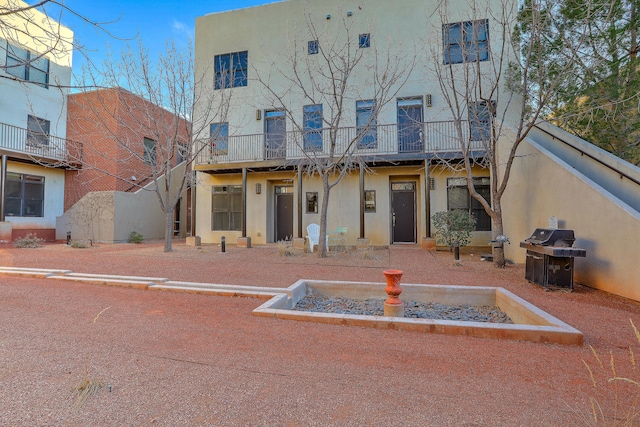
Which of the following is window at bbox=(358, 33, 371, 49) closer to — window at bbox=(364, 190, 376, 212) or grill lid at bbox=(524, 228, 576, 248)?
window at bbox=(364, 190, 376, 212)

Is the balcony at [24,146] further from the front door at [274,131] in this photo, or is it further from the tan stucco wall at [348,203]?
the front door at [274,131]

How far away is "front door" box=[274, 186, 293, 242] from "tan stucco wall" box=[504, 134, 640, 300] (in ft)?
27.8

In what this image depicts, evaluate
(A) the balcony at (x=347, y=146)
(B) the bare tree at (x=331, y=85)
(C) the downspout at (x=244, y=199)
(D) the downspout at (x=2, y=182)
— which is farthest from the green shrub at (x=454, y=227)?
(D) the downspout at (x=2, y=182)

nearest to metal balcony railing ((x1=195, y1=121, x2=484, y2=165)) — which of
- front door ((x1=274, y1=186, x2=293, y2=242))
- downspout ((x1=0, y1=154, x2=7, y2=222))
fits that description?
front door ((x1=274, y1=186, x2=293, y2=242))

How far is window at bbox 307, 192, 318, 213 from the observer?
13.2 m

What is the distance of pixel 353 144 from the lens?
38.8ft

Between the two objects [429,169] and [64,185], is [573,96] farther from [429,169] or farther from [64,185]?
[64,185]

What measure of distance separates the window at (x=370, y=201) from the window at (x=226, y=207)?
5212mm

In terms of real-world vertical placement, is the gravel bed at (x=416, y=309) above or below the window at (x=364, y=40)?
below

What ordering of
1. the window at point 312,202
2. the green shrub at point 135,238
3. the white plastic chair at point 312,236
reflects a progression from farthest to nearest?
1. the green shrub at point 135,238
2. the window at point 312,202
3. the white plastic chair at point 312,236

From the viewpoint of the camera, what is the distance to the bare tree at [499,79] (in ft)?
21.8

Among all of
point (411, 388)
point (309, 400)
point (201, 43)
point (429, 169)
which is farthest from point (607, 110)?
point (201, 43)

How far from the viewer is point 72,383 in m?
2.28

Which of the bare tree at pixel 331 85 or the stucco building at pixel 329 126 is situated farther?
the bare tree at pixel 331 85
